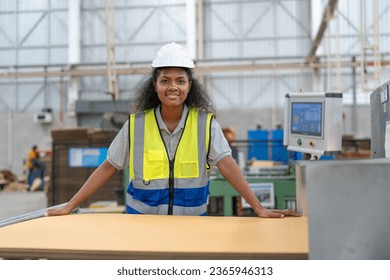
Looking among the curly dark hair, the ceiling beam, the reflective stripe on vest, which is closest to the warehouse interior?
the ceiling beam

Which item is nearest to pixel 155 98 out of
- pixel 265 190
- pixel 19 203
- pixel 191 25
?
pixel 265 190

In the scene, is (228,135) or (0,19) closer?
(228,135)

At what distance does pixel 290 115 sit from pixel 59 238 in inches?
78.4

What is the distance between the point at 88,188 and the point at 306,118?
1.49 m

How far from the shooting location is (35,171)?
12.2 metres

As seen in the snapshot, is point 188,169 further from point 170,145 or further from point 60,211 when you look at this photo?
point 60,211

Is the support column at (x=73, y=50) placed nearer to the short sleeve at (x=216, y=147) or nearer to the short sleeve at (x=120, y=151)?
the short sleeve at (x=120, y=151)

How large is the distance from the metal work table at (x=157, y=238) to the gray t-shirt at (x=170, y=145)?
37 centimetres

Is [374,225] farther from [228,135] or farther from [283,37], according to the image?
[283,37]

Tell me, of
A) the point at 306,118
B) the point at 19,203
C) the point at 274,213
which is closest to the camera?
the point at 274,213

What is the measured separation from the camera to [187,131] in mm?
1961

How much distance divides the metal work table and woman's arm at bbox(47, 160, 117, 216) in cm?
17
